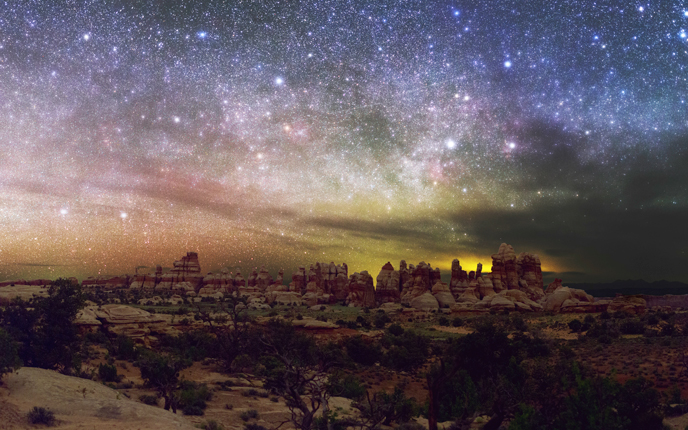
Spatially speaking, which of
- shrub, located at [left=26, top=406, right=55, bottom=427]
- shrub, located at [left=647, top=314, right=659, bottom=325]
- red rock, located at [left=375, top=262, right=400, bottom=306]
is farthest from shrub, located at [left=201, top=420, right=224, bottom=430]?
red rock, located at [left=375, top=262, right=400, bottom=306]

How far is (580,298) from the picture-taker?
64438 mm

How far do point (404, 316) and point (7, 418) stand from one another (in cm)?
6084

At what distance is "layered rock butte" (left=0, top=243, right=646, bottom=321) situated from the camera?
66.8 m

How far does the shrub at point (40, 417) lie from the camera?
43.9ft

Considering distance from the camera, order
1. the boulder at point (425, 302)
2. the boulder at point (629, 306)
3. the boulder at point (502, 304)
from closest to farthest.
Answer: the boulder at point (629, 306), the boulder at point (502, 304), the boulder at point (425, 302)

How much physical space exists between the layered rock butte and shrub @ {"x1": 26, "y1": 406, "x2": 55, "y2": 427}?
58058 millimetres

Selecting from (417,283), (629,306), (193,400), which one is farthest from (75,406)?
(417,283)

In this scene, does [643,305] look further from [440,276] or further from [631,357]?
[440,276]

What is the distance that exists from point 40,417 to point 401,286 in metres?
86.1

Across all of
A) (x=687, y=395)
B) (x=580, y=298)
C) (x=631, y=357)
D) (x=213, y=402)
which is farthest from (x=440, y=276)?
(x=213, y=402)

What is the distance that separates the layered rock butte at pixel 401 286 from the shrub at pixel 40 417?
190 feet

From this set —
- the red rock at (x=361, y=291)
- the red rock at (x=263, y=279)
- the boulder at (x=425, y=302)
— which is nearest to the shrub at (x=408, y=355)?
the boulder at (x=425, y=302)

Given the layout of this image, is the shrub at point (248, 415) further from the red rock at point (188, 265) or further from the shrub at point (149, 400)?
the red rock at point (188, 265)

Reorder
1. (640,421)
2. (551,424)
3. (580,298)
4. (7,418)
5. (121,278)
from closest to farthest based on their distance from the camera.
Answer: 1. (7,418)
2. (551,424)
3. (640,421)
4. (580,298)
5. (121,278)
